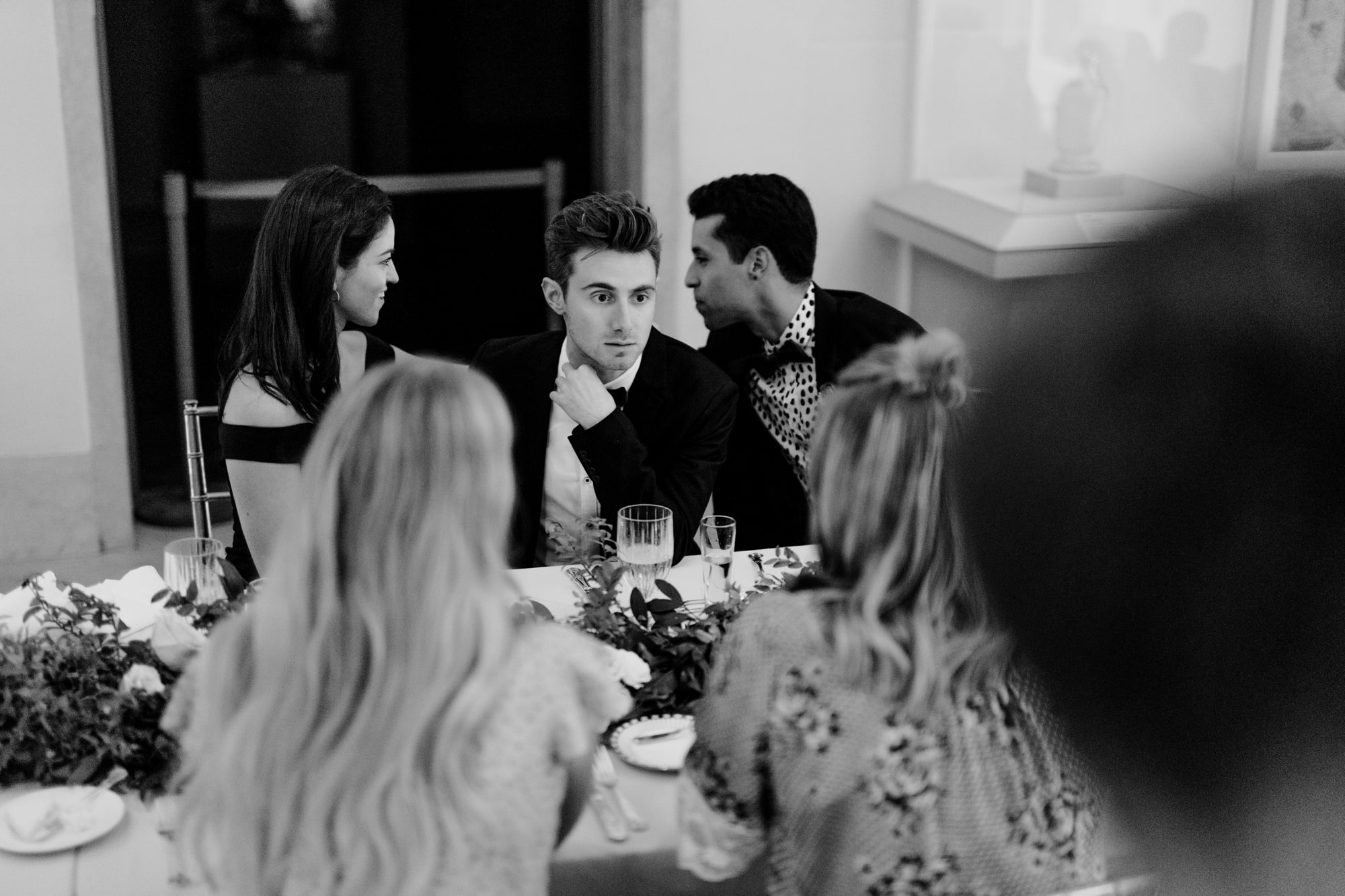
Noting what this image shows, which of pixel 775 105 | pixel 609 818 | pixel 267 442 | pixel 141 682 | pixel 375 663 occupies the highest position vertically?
pixel 775 105

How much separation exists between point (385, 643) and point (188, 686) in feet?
1.19

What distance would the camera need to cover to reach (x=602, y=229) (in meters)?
2.69

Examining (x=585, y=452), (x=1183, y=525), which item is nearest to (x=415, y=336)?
(x=585, y=452)

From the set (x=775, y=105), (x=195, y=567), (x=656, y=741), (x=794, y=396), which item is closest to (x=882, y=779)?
(x=656, y=741)

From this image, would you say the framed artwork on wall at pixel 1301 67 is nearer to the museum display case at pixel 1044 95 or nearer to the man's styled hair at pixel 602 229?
the museum display case at pixel 1044 95

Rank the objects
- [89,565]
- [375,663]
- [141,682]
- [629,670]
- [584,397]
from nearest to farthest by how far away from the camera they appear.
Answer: [375,663] → [141,682] → [629,670] → [584,397] → [89,565]

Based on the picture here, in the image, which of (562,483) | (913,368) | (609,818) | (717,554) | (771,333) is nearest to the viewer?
(913,368)

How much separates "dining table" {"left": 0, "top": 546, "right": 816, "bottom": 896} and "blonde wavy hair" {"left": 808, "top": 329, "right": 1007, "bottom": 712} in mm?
395

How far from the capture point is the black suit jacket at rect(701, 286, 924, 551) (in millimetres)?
2992

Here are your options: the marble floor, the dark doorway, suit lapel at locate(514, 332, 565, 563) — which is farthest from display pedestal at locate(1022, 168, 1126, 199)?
the marble floor

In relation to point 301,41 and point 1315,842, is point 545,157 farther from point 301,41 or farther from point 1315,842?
point 1315,842

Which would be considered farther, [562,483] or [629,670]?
[562,483]

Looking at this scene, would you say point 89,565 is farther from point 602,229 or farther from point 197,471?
point 602,229

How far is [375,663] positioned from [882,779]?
0.50 metres
